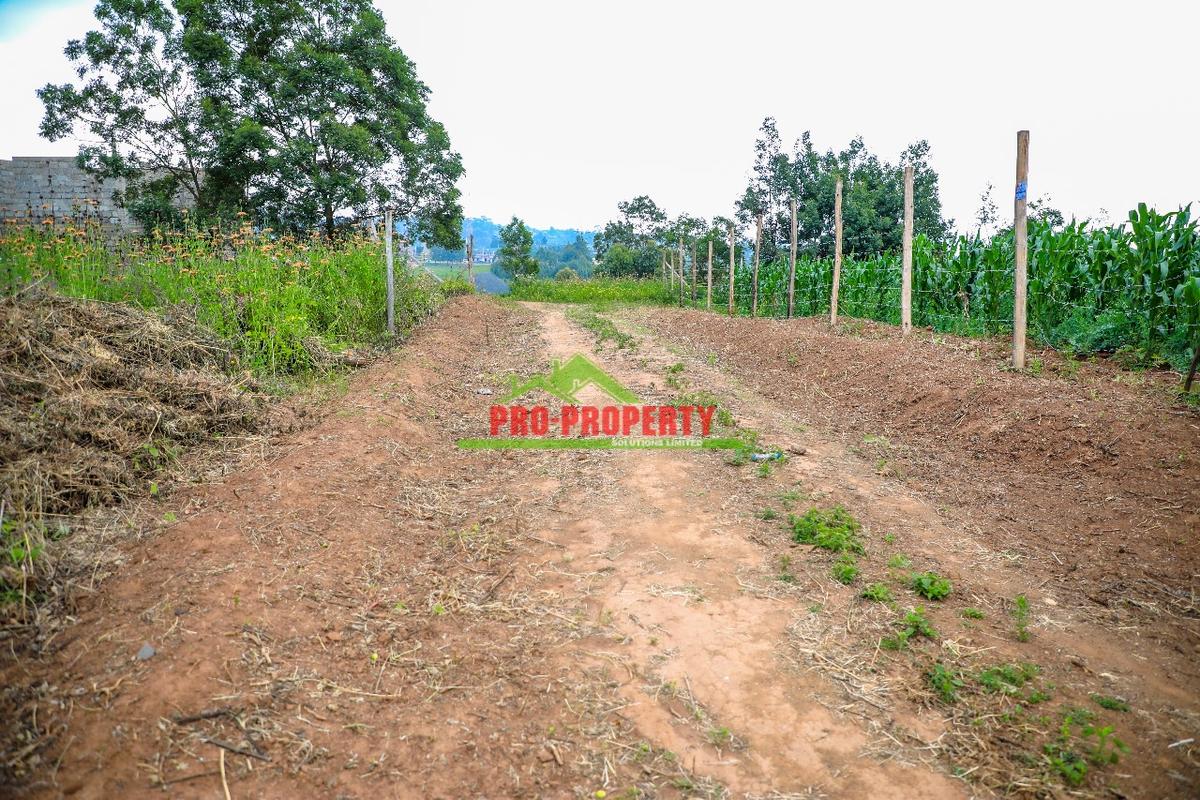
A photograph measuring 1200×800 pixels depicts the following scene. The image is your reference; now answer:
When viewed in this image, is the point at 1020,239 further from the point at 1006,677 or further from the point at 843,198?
the point at 843,198

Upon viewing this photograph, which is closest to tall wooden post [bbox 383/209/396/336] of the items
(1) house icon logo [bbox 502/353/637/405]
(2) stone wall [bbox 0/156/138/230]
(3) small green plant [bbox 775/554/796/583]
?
(1) house icon logo [bbox 502/353/637/405]

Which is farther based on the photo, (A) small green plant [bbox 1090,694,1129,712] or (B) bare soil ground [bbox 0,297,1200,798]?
(A) small green plant [bbox 1090,694,1129,712]

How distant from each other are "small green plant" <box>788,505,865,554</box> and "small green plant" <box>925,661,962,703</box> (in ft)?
3.49

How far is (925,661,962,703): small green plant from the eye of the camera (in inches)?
107

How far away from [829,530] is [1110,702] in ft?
5.36

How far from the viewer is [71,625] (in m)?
2.79

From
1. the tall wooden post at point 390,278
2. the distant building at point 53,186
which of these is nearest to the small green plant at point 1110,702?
the tall wooden post at point 390,278

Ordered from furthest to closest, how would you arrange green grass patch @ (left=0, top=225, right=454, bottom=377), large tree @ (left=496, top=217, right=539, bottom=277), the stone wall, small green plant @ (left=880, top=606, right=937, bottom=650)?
large tree @ (left=496, top=217, right=539, bottom=277)
the stone wall
green grass patch @ (left=0, top=225, right=454, bottom=377)
small green plant @ (left=880, top=606, right=937, bottom=650)

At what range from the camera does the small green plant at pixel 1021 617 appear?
3.08 meters

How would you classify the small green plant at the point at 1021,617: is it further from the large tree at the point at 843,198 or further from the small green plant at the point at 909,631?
the large tree at the point at 843,198

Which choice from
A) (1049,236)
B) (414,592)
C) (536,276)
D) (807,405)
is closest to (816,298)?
(1049,236)

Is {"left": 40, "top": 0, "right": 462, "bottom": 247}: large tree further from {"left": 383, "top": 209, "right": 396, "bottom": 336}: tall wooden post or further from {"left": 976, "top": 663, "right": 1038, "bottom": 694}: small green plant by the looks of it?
{"left": 976, "top": 663, "right": 1038, "bottom": 694}: small green plant

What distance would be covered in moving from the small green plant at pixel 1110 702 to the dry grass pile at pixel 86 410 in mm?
4636

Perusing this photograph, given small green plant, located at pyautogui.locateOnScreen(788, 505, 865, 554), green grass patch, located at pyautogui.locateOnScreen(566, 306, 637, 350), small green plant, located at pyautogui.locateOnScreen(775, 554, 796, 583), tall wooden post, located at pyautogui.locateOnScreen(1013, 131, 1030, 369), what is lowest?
small green plant, located at pyautogui.locateOnScreen(775, 554, 796, 583)
